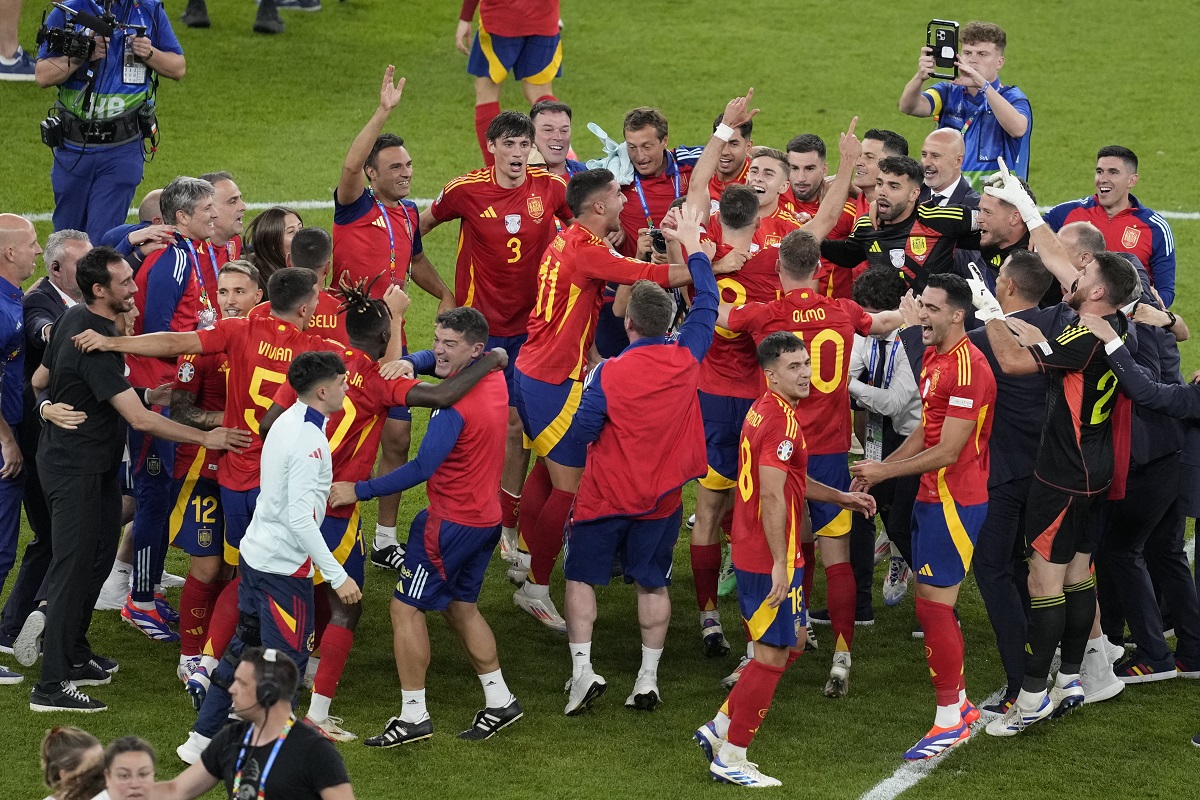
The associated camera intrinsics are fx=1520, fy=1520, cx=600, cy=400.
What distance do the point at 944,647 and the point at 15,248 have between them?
15.9 feet

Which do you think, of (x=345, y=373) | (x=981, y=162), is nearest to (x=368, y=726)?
(x=345, y=373)

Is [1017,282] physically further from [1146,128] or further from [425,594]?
[1146,128]

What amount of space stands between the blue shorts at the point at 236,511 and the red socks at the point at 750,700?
239cm

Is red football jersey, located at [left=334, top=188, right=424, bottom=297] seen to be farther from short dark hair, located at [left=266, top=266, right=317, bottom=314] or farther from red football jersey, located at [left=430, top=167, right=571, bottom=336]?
short dark hair, located at [left=266, top=266, right=317, bottom=314]

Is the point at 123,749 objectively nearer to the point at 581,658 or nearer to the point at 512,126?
the point at 581,658

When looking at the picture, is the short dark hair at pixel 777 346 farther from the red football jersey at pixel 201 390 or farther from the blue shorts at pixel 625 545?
the red football jersey at pixel 201 390

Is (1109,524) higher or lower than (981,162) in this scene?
lower

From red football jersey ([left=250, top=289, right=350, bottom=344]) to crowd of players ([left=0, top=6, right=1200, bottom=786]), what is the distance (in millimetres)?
17

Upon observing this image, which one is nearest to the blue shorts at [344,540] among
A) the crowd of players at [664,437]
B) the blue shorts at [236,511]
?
the crowd of players at [664,437]

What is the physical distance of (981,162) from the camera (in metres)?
11.1

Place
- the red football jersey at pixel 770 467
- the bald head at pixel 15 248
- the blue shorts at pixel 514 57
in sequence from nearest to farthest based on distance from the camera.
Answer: the red football jersey at pixel 770 467 < the bald head at pixel 15 248 < the blue shorts at pixel 514 57

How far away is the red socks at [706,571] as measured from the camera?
797 centimetres

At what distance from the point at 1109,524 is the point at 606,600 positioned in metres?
→ 2.80

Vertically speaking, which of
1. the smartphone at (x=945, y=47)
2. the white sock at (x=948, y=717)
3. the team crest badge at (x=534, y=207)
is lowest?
the white sock at (x=948, y=717)
